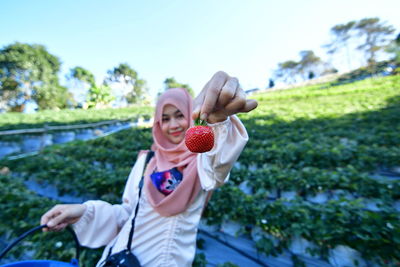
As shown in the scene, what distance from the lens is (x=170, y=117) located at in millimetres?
1455

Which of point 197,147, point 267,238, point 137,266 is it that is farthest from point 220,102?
point 267,238

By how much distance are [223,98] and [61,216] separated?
124 centimetres

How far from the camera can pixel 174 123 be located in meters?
1.42

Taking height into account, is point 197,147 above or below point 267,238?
→ above

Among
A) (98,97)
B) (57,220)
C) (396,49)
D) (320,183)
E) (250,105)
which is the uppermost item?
(396,49)

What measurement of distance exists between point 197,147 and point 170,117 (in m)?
0.85

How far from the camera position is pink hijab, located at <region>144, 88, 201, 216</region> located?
1.24 metres

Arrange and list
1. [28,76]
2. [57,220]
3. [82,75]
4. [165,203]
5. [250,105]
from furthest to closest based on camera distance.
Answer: [82,75], [28,76], [165,203], [57,220], [250,105]

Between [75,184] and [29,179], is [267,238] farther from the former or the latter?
[29,179]

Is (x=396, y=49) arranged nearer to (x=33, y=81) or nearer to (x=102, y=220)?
(x=102, y=220)

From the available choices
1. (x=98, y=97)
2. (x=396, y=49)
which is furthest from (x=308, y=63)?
(x=98, y=97)

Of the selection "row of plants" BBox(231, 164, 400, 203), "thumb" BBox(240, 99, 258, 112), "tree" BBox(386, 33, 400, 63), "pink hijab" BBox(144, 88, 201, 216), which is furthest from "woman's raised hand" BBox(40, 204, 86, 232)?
"tree" BBox(386, 33, 400, 63)

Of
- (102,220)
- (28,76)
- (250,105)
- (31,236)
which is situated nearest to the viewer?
(250,105)

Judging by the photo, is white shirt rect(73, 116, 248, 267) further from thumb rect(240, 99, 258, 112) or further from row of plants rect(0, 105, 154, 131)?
row of plants rect(0, 105, 154, 131)
